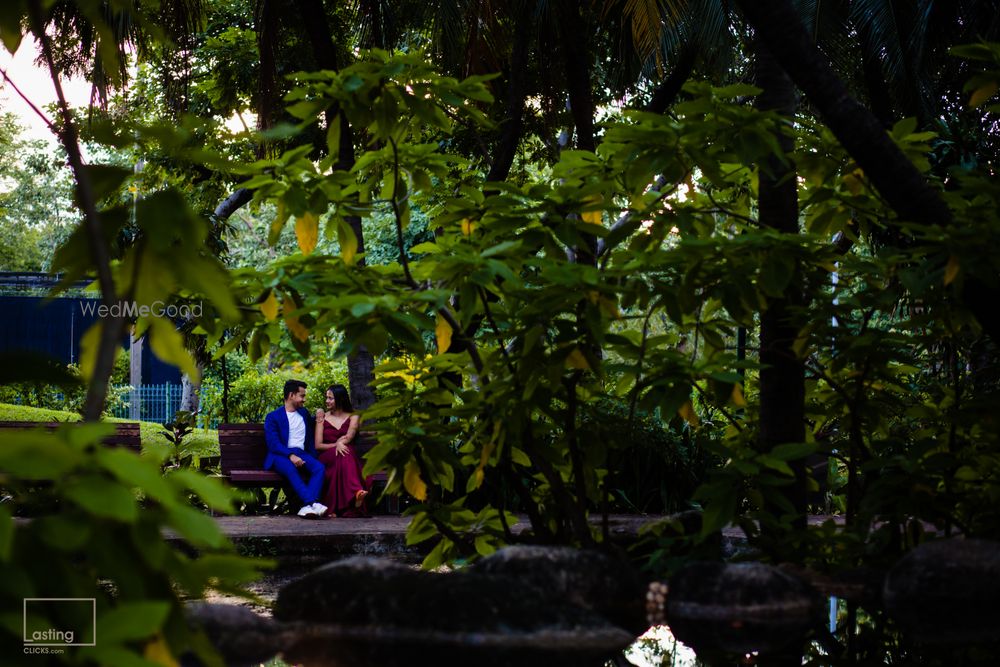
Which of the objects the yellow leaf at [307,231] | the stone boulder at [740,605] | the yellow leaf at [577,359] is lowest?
A: the stone boulder at [740,605]

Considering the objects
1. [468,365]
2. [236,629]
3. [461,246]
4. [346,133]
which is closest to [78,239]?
[236,629]

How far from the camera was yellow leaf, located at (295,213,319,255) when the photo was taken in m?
4.95

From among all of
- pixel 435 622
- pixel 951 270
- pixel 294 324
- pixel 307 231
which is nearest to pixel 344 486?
pixel 307 231

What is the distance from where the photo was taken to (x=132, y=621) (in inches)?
61.1

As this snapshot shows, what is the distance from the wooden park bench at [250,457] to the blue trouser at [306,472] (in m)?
0.14

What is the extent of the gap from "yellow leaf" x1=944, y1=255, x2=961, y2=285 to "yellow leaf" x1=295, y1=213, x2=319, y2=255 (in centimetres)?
264

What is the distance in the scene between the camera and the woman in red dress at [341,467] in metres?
10.5

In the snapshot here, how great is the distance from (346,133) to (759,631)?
23.7 ft

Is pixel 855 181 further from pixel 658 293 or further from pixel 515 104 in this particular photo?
pixel 515 104

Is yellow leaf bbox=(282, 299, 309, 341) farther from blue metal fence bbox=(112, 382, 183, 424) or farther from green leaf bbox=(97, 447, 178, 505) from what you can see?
blue metal fence bbox=(112, 382, 183, 424)

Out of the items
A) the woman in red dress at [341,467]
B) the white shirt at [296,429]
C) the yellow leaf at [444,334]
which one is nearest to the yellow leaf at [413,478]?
the yellow leaf at [444,334]

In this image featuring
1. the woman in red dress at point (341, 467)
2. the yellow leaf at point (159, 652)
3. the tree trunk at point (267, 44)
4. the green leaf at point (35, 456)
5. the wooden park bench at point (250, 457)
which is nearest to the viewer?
the green leaf at point (35, 456)

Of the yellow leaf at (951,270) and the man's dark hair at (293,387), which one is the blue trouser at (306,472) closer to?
the man's dark hair at (293,387)

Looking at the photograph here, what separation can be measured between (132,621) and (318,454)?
31.9 ft
